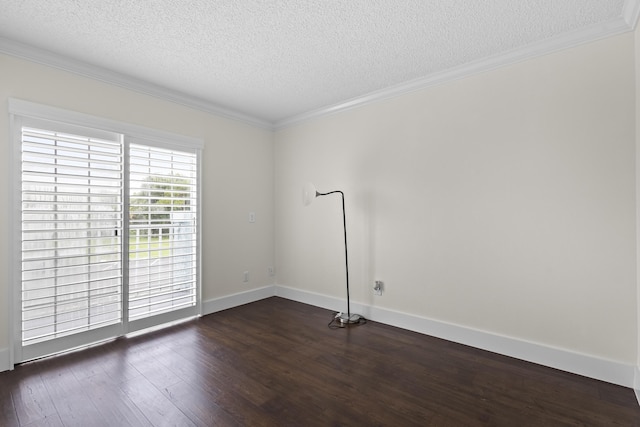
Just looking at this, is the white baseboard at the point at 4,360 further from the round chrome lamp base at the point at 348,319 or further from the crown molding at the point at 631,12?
the crown molding at the point at 631,12

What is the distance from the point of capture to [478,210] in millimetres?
2740

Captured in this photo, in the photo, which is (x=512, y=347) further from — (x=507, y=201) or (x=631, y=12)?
(x=631, y=12)

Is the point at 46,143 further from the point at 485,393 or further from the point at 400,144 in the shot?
the point at 485,393

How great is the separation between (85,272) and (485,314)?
3.56m

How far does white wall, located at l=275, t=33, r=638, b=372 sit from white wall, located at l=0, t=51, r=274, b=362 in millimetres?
1139

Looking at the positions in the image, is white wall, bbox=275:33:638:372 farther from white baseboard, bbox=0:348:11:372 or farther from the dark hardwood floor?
white baseboard, bbox=0:348:11:372

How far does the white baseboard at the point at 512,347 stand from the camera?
2.16m

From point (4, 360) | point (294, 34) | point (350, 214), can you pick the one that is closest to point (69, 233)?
point (4, 360)

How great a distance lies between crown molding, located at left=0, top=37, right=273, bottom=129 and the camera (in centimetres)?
239

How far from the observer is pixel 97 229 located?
2789 millimetres

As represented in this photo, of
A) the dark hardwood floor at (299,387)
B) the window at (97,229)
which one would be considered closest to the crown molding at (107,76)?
the window at (97,229)

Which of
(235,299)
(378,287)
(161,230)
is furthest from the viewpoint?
(235,299)

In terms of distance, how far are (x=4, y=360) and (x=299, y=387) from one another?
2.29 metres

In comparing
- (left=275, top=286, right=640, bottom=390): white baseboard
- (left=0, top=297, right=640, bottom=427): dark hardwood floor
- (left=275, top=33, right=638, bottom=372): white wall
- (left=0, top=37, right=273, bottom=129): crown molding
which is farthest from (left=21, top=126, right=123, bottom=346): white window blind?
(left=275, top=286, right=640, bottom=390): white baseboard
